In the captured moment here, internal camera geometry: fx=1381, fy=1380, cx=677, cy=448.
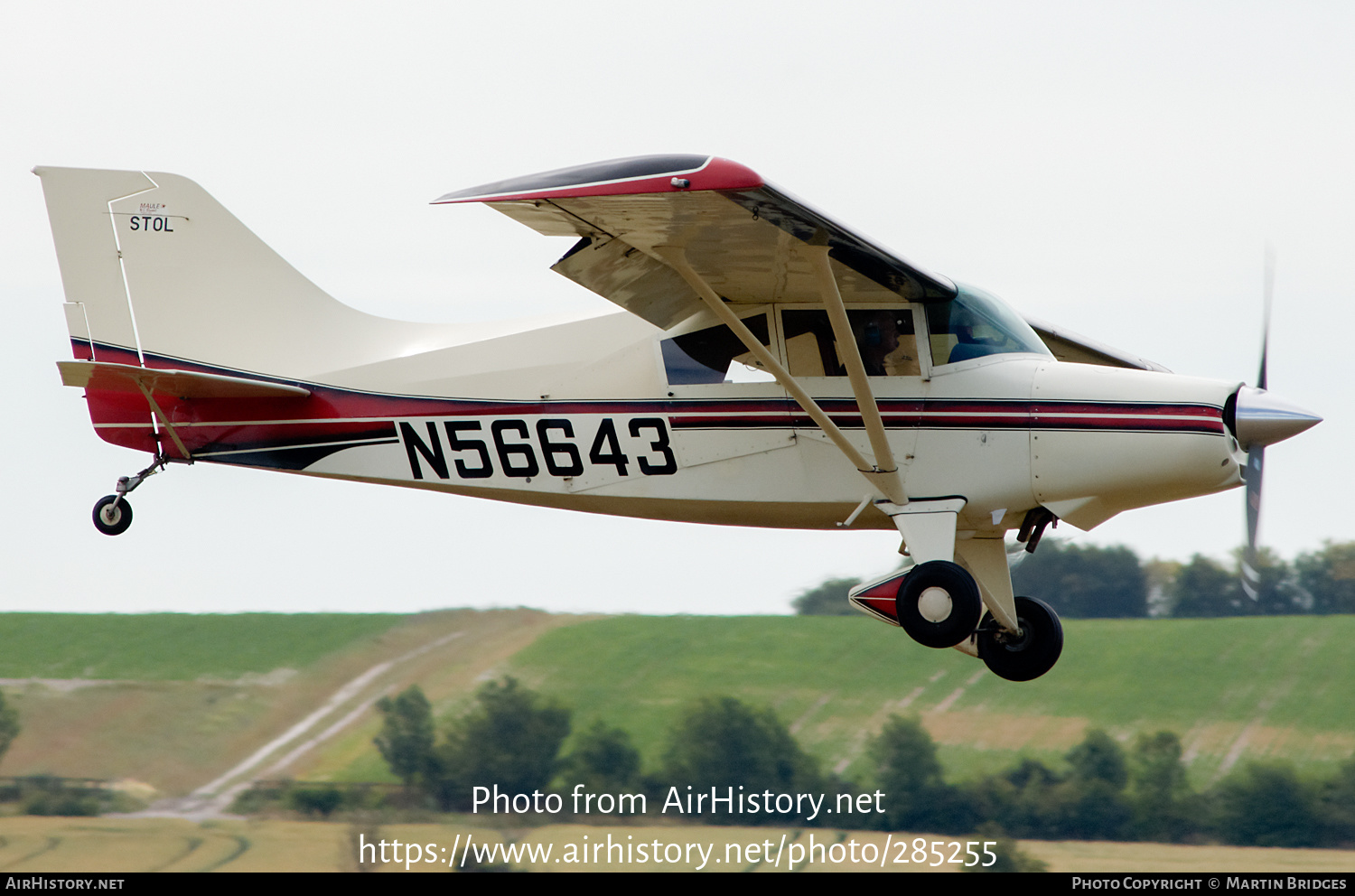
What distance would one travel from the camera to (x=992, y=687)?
32062 millimetres

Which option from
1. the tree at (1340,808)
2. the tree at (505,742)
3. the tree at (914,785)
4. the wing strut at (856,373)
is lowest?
the tree at (1340,808)

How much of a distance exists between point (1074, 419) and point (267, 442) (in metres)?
5.68

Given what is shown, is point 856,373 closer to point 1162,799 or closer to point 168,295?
point 168,295

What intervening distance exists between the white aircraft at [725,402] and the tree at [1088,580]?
2779cm

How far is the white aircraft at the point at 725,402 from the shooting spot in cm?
871

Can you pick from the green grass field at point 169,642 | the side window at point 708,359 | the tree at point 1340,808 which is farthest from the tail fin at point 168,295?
the tree at point 1340,808

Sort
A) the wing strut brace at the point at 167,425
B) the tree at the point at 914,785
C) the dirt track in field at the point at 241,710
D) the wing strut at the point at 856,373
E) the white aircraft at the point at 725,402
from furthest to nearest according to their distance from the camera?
the tree at the point at 914,785 → the dirt track in field at the point at 241,710 → the wing strut brace at the point at 167,425 → the white aircraft at the point at 725,402 → the wing strut at the point at 856,373

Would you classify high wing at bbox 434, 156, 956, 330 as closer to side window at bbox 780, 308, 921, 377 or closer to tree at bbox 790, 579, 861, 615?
side window at bbox 780, 308, 921, 377

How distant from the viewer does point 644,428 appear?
9383 millimetres

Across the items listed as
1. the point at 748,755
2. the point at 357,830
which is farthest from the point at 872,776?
the point at 357,830

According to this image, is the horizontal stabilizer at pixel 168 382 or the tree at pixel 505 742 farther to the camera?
the tree at pixel 505 742

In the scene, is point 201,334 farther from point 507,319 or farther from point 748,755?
point 748,755

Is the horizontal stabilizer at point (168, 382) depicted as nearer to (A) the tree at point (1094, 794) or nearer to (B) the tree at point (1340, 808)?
(A) the tree at point (1094, 794)

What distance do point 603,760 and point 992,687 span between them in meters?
9.61
